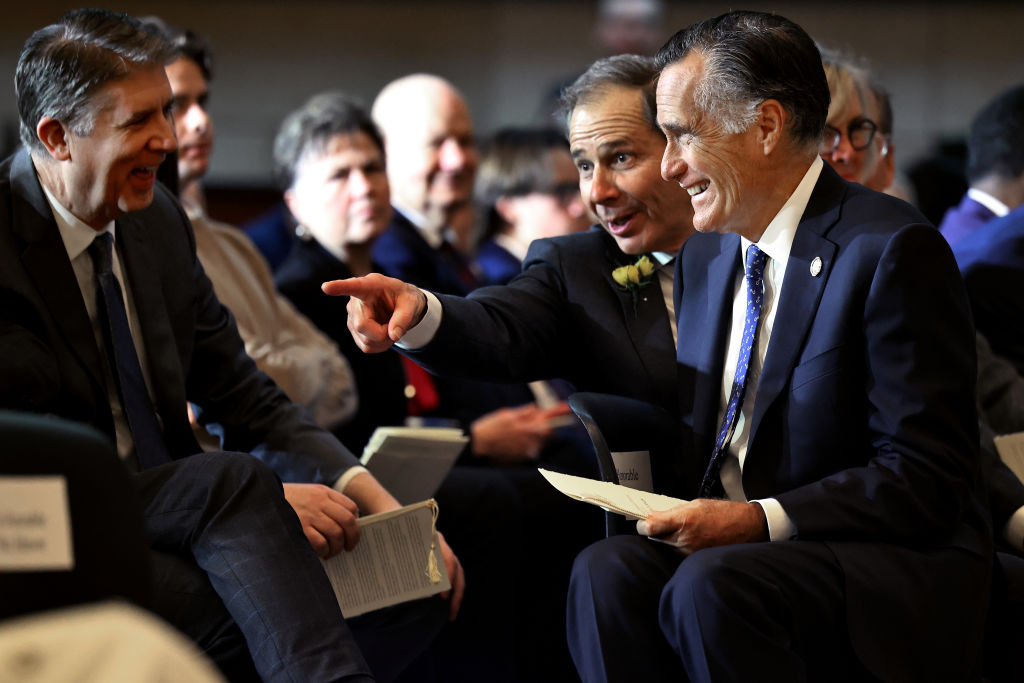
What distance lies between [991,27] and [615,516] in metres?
7.67

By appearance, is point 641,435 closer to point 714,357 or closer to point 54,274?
point 714,357

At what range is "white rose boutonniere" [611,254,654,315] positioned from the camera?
2557 mm

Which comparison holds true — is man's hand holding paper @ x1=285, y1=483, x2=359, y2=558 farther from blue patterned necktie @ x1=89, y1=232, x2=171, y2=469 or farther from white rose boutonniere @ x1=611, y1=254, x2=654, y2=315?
white rose boutonniere @ x1=611, y1=254, x2=654, y2=315

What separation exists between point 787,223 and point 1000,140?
195 cm

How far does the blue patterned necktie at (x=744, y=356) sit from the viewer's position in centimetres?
222

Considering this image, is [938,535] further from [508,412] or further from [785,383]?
[508,412]

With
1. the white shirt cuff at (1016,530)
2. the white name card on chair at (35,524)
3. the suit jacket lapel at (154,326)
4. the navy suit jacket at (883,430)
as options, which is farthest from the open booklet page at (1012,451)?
the white name card on chair at (35,524)

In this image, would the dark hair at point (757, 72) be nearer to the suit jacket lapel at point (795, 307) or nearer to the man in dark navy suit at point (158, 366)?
the suit jacket lapel at point (795, 307)

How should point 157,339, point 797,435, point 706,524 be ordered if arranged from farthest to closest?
point 157,339
point 797,435
point 706,524

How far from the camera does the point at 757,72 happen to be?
2.19 metres

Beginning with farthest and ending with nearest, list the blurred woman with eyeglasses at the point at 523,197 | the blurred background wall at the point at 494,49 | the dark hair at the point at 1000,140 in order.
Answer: the blurred background wall at the point at 494,49 → the blurred woman with eyeglasses at the point at 523,197 → the dark hair at the point at 1000,140

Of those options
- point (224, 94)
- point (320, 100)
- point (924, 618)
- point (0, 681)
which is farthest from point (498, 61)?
point (0, 681)

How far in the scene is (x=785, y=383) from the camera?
2148 millimetres

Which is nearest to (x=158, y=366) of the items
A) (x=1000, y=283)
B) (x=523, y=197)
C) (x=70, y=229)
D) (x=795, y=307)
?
(x=70, y=229)
